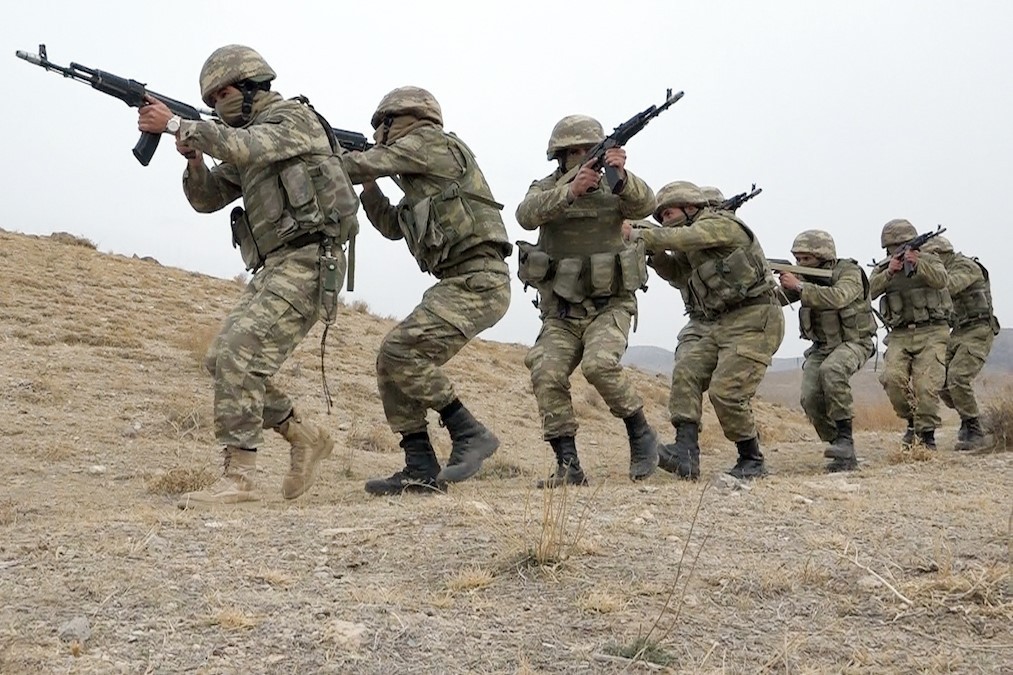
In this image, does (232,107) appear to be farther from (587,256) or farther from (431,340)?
(587,256)

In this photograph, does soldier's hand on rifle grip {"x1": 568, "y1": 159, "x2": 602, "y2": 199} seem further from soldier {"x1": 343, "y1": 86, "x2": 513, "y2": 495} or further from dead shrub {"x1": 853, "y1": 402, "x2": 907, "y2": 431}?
dead shrub {"x1": 853, "y1": 402, "x2": 907, "y2": 431}

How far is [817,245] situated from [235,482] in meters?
5.62

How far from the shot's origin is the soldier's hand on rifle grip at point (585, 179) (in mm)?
5527

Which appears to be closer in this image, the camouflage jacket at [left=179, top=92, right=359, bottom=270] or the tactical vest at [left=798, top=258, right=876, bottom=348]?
the camouflage jacket at [left=179, top=92, right=359, bottom=270]

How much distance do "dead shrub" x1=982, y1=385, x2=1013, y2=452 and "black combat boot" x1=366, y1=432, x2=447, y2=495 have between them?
17.5 ft

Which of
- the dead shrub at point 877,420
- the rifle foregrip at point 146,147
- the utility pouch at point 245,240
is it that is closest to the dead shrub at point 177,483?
the utility pouch at point 245,240

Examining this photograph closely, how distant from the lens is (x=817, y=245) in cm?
835

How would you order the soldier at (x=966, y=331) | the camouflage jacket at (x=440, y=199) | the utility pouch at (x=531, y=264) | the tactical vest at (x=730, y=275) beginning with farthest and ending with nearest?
the soldier at (x=966, y=331), the tactical vest at (x=730, y=275), the utility pouch at (x=531, y=264), the camouflage jacket at (x=440, y=199)

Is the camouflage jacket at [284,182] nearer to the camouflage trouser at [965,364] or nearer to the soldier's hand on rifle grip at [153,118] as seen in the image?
the soldier's hand on rifle grip at [153,118]

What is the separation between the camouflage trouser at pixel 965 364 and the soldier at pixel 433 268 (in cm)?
588

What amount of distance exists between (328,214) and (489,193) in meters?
0.96

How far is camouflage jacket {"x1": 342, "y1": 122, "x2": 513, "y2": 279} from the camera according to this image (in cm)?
504

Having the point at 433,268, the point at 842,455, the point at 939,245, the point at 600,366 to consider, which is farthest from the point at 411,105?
the point at 939,245

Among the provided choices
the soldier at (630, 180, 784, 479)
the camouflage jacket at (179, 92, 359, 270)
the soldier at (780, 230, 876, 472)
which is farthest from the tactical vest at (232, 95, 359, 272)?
the soldier at (780, 230, 876, 472)
